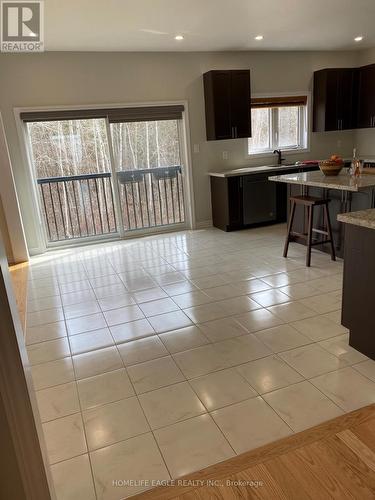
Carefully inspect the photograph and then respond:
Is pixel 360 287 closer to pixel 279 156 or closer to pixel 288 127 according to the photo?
pixel 279 156

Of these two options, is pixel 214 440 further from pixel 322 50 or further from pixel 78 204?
pixel 322 50

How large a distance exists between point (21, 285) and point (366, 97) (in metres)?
5.81

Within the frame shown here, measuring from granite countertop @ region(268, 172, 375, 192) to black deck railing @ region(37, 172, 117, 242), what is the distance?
2.59 m

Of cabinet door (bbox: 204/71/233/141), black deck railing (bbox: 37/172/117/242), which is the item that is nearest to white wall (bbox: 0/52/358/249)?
cabinet door (bbox: 204/71/233/141)

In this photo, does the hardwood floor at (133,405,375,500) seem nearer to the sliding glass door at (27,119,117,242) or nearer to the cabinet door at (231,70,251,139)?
the sliding glass door at (27,119,117,242)

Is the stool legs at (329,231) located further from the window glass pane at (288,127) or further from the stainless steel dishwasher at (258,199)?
the window glass pane at (288,127)

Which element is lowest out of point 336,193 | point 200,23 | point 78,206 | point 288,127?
point 78,206

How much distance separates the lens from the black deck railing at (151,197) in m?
5.61

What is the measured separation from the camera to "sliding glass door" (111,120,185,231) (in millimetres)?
5398

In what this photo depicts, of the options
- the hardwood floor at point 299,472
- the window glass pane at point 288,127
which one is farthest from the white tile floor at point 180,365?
the window glass pane at point 288,127

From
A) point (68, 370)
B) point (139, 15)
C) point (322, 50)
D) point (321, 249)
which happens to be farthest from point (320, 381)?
point (322, 50)

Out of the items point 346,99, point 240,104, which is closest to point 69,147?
point 240,104

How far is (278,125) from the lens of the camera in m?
6.14

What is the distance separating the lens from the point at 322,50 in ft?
19.7
